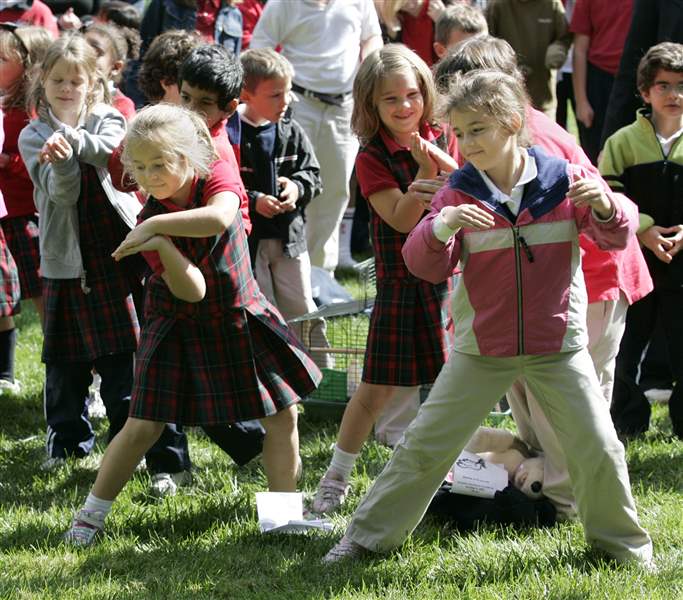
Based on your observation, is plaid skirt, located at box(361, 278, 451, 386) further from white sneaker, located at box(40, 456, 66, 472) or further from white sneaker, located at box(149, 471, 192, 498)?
Answer: white sneaker, located at box(40, 456, 66, 472)

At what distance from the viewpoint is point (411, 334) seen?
15.6 ft

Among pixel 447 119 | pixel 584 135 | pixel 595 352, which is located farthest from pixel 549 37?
pixel 447 119

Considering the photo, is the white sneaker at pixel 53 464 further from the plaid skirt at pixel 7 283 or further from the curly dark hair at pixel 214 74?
the curly dark hair at pixel 214 74

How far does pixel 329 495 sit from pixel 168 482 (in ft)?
2.33

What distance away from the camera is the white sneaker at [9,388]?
253 inches

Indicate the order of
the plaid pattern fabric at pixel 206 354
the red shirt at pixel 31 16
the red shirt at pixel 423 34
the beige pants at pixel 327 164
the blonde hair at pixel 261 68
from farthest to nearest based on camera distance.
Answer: the red shirt at pixel 423 34
the beige pants at pixel 327 164
the red shirt at pixel 31 16
the blonde hair at pixel 261 68
the plaid pattern fabric at pixel 206 354

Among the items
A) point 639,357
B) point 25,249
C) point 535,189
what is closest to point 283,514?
point 535,189

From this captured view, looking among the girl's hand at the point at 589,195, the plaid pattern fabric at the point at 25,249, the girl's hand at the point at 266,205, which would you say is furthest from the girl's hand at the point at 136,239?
the plaid pattern fabric at the point at 25,249

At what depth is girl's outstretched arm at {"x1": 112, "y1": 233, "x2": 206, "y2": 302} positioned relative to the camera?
13.3 feet

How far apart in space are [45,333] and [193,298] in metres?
1.27

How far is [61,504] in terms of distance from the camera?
4797mm

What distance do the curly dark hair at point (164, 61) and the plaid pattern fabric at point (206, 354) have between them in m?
1.28

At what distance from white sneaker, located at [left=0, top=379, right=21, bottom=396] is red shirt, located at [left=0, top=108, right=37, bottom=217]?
3.41 feet

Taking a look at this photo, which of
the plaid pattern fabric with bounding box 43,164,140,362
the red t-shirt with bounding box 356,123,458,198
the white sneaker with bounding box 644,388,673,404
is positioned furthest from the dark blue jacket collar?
the white sneaker with bounding box 644,388,673,404
